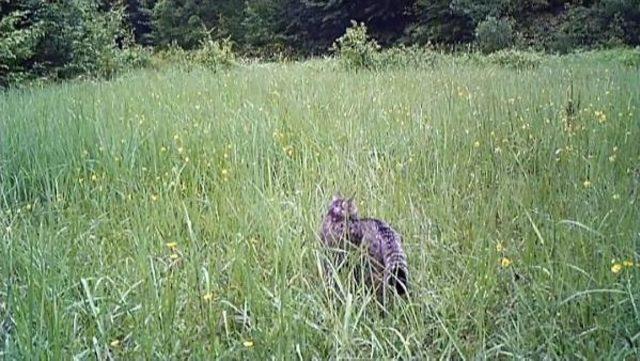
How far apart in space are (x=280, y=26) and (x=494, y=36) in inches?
397

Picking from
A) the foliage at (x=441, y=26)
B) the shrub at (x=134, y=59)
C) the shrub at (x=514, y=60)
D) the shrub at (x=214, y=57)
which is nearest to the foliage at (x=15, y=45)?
the shrub at (x=134, y=59)

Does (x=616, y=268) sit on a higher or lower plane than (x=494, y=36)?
lower

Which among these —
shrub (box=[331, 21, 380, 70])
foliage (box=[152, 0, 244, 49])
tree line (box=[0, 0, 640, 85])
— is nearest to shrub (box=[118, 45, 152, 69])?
tree line (box=[0, 0, 640, 85])

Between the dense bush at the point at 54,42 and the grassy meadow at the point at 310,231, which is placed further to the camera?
the dense bush at the point at 54,42

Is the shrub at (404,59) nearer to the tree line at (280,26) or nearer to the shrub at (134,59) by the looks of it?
the tree line at (280,26)

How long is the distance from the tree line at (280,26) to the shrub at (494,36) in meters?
0.03

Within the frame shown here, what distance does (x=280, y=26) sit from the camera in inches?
877

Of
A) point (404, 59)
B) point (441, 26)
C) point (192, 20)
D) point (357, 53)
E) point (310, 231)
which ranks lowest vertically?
point (310, 231)

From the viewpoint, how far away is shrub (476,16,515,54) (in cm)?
1448

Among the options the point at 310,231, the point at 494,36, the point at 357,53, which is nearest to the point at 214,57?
the point at 357,53

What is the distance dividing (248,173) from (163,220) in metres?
0.65

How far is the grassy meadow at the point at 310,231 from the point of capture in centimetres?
155

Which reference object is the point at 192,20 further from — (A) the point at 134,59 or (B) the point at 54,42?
(B) the point at 54,42

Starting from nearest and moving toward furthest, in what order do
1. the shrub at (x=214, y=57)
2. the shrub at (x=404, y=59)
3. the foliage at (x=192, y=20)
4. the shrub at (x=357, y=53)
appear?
1. the shrub at (x=404, y=59)
2. the shrub at (x=357, y=53)
3. the shrub at (x=214, y=57)
4. the foliage at (x=192, y=20)
